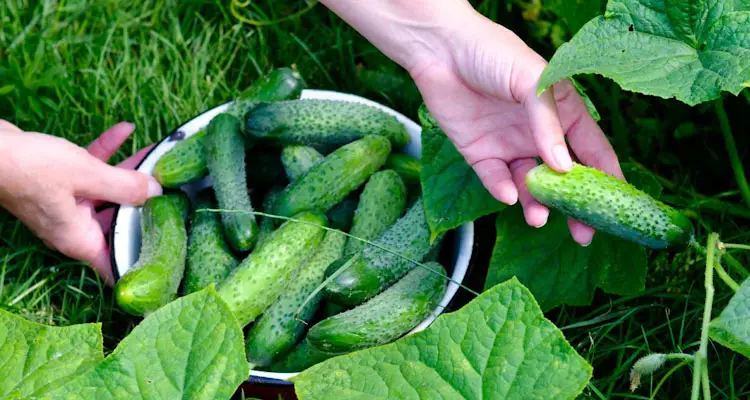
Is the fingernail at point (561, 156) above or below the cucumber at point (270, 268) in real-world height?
above

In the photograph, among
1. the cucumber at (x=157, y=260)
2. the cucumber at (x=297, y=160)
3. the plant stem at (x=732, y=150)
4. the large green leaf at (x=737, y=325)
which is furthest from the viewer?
the cucumber at (x=297, y=160)

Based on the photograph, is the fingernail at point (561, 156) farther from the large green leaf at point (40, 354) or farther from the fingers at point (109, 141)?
the fingers at point (109, 141)

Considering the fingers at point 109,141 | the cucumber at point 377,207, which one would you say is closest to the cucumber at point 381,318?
the cucumber at point 377,207

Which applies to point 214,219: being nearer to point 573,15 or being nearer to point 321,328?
point 321,328

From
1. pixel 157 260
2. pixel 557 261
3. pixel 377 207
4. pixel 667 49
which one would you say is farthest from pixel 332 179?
pixel 667 49

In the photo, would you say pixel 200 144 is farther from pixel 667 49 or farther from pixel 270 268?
pixel 667 49

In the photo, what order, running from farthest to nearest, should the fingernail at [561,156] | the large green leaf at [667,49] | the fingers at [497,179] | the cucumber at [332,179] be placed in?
the cucumber at [332,179] < the fingers at [497,179] < the fingernail at [561,156] < the large green leaf at [667,49]

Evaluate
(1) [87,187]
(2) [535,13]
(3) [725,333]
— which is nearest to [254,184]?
(1) [87,187]
